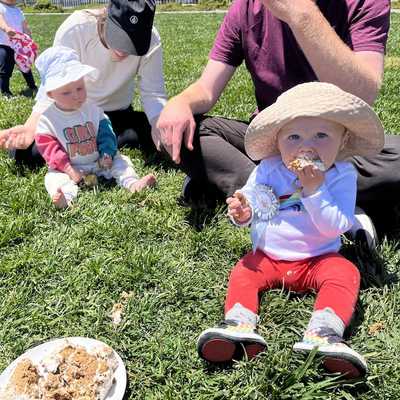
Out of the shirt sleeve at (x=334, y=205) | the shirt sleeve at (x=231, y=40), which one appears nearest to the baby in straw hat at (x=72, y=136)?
the shirt sleeve at (x=231, y=40)

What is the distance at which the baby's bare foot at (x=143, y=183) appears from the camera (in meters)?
3.39

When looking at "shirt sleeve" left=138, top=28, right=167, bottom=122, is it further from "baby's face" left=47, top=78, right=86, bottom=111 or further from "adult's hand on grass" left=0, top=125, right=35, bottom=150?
"adult's hand on grass" left=0, top=125, right=35, bottom=150

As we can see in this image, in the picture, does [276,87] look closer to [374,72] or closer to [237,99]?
[374,72]

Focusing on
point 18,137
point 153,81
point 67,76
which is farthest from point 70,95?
point 153,81

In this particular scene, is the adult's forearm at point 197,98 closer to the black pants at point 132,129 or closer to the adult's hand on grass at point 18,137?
the black pants at point 132,129

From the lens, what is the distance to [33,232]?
117 inches

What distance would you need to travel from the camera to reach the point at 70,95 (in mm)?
3418

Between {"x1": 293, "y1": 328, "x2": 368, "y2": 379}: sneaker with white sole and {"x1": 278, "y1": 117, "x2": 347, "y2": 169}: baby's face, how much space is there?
0.72m

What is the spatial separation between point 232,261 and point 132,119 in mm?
1935

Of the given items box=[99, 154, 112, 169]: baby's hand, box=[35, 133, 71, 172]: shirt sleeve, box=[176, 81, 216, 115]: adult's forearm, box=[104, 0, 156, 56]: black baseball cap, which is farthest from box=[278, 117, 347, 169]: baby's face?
box=[35, 133, 71, 172]: shirt sleeve

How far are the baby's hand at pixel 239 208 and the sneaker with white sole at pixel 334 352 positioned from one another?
24.3 inches

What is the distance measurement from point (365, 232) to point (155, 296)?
1.09 m

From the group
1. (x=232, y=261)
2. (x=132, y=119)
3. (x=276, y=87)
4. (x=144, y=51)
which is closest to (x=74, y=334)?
(x=232, y=261)

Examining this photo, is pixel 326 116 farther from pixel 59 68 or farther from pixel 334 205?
pixel 59 68
